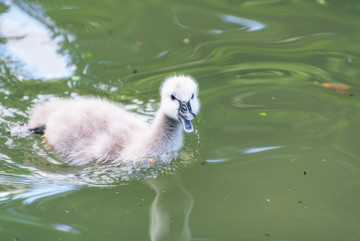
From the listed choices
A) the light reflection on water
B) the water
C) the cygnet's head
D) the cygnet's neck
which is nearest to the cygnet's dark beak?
the cygnet's head

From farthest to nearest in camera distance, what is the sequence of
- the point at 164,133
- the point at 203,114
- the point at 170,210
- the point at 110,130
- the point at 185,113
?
the point at 203,114
the point at 110,130
the point at 164,133
the point at 185,113
the point at 170,210

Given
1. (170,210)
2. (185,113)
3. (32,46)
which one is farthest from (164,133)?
(32,46)

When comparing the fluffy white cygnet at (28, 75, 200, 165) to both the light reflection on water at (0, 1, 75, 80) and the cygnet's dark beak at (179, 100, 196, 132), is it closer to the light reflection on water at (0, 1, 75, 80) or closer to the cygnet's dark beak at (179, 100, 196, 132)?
the cygnet's dark beak at (179, 100, 196, 132)

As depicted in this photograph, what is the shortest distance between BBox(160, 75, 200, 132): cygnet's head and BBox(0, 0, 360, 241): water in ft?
1.31

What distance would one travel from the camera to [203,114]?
15.6ft

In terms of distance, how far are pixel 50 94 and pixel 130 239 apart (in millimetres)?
2133

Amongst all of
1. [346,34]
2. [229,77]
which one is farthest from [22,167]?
[346,34]

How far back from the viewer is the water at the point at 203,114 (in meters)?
3.44

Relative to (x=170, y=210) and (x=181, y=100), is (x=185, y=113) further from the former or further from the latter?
(x=170, y=210)

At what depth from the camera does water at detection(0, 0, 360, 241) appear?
3441 mm

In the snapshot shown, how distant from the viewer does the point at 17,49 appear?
18.4 ft

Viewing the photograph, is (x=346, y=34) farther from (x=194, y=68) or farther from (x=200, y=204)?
(x=200, y=204)

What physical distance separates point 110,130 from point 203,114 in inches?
34.2

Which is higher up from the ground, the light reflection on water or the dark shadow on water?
the light reflection on water
